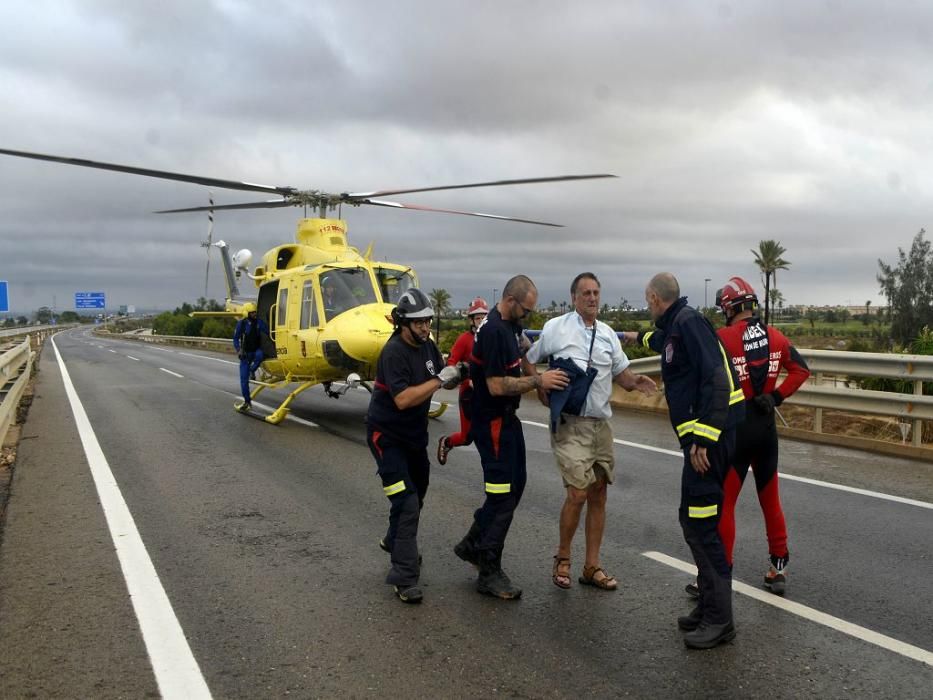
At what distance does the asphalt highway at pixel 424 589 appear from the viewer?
12.5 feet

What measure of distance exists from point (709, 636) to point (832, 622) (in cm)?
84

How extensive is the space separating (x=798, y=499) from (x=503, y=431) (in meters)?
3.68

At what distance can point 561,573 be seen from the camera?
199 inches

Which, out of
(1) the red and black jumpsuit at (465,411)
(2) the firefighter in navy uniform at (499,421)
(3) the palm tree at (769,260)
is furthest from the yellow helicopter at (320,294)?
(3) the palm tree at (769,260)

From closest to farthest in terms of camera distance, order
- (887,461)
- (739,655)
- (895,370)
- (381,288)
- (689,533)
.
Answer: (739,655) < (689,533) < (887,461) < (895,370) < (381,288)

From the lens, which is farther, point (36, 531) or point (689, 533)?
point (36, 531)

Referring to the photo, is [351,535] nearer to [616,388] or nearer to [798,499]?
[798,499]

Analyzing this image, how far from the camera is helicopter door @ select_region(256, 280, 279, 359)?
1420 centimetres

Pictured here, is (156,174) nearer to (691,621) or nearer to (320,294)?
(320,294)

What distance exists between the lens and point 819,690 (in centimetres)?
364

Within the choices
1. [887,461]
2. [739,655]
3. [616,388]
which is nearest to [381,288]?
[616,388]

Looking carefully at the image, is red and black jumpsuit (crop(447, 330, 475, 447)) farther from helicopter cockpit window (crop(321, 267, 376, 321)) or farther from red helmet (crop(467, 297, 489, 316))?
helicopter cockpit window (crop(321, 267, 376, 321))

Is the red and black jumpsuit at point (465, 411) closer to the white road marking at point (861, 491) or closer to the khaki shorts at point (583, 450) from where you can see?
the khaki shorts at point (583, 450)

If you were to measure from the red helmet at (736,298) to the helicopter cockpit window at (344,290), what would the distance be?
8.09m
